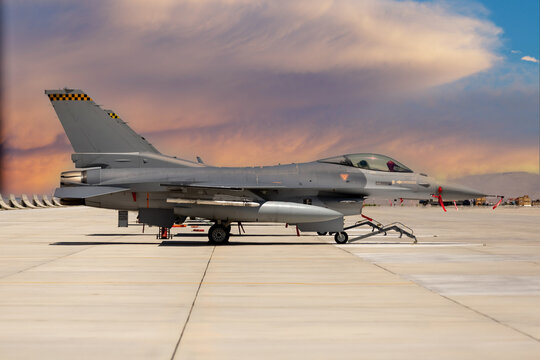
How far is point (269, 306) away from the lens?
809cm

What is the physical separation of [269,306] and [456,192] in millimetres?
13605

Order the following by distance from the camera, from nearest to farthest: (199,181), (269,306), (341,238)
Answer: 1. (269,306)
2. (199,181)
3. (341,238)

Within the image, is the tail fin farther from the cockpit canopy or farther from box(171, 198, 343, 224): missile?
the cockpit canopy

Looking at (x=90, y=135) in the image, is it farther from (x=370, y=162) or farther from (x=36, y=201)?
(x=36, y=201)

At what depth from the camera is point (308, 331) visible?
6.54m

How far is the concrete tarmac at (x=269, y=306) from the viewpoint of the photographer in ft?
19.1

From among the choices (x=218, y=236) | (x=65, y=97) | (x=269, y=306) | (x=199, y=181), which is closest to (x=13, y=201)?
(x=65, y=97)

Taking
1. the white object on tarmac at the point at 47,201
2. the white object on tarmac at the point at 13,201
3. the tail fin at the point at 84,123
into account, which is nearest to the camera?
the tail fin at the point at 84,123

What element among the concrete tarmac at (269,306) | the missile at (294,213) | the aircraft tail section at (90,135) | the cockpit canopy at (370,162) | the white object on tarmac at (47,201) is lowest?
the concrete tarmac at (269,306)

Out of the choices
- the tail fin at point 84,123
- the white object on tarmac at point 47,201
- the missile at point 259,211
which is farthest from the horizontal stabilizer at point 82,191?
the white object on tarmac at point 47,201

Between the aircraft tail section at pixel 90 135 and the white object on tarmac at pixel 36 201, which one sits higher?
the aircraft tail section at pixel 90 135

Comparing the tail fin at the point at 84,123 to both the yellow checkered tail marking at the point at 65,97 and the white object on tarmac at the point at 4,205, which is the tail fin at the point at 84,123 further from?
the white object on tarmac at the point at 4,205

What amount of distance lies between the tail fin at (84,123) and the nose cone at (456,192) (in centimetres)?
1101

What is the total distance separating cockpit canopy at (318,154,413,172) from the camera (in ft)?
65.2
